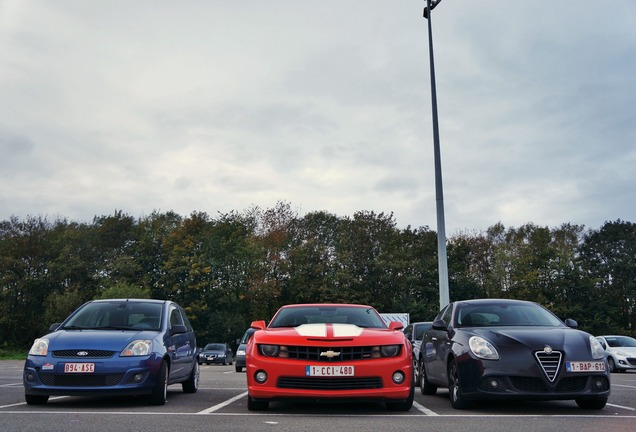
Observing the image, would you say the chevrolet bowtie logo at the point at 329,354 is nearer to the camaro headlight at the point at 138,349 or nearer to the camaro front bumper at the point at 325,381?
the camaro front bumper at the point at 325,381

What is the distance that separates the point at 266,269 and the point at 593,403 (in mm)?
56461

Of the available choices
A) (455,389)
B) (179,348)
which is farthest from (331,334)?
(179,348)

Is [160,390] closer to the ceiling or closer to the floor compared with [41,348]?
closer to the floor

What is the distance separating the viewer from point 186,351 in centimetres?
1216

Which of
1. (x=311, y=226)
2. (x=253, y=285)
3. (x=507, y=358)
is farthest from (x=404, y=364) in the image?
(x=311, y=226)

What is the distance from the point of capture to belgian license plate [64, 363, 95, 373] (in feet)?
30.6

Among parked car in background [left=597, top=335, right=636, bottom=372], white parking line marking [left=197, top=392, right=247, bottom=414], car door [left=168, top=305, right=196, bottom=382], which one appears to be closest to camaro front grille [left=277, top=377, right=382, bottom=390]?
white parking line marking [left=197, top=392, right=247, bottom=414]

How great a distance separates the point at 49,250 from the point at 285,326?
6150cm

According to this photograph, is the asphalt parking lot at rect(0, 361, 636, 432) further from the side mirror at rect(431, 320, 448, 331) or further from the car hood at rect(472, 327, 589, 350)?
the side mirror at rect(431, 320, 448, 331)

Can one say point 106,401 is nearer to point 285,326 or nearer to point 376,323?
point 285,326

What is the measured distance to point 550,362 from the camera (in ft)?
29.0

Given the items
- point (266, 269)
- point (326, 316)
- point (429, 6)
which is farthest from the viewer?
point (266, 269)

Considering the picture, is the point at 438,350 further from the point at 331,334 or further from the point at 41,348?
the point at 41,348

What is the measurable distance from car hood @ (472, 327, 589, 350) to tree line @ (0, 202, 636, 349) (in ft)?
175
